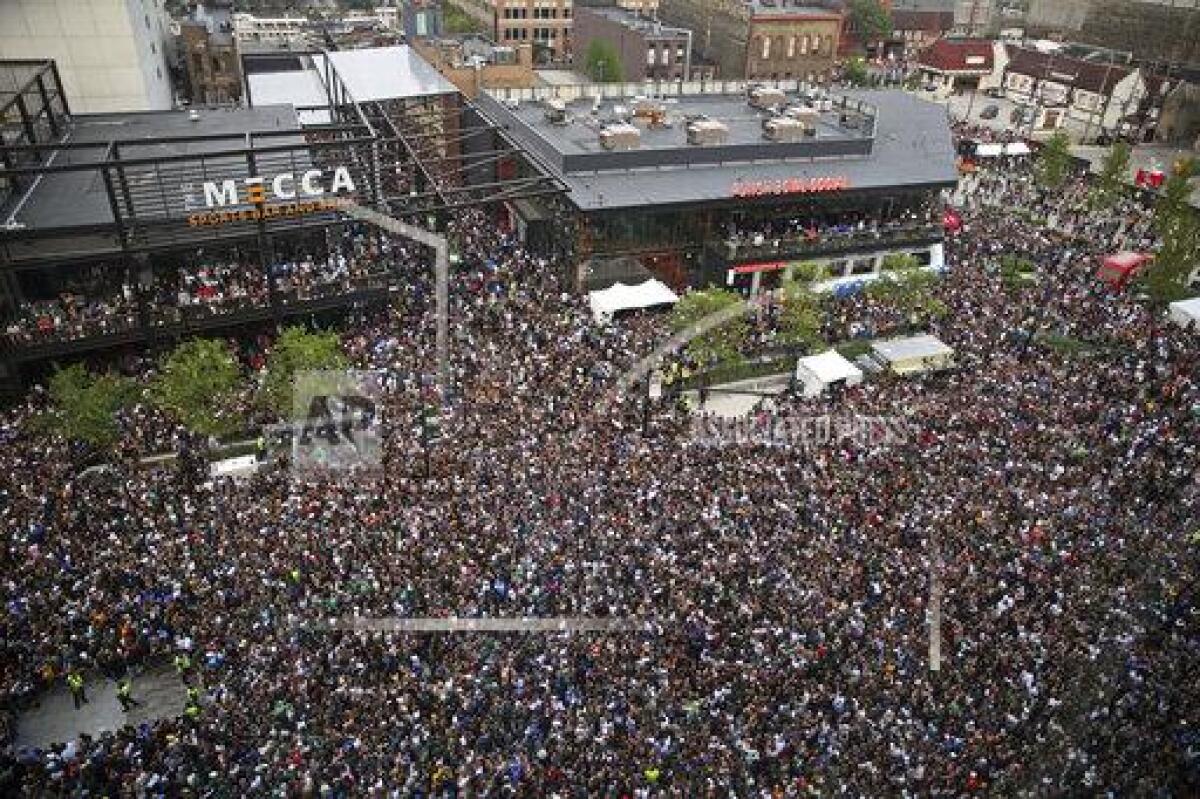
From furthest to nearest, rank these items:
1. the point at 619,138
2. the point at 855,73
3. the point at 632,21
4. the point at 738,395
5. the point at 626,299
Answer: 1. the point at 855,73
2. the point at 632,21
3. the point at 619,138
4. the point at 626,299
5. the point at 738,395

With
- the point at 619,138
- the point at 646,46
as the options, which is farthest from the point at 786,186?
the point at 646,46

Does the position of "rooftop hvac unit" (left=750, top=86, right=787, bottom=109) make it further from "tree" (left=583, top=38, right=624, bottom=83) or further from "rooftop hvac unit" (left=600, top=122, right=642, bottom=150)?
"tree" (left=583, top=38, right=624, bottom=83)

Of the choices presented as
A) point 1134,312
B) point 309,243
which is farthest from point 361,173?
point 1134,312

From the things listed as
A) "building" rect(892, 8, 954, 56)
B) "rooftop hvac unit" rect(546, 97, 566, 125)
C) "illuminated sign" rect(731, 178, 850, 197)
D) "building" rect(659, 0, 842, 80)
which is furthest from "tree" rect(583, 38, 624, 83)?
"building" rect(892, 8, 954, 56)

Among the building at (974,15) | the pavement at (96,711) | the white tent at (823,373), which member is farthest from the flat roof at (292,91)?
the building at (974,15)

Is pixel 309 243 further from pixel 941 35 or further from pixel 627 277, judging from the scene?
pixel 941 35

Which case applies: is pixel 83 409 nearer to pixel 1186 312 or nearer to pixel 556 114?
pixel 556 114
